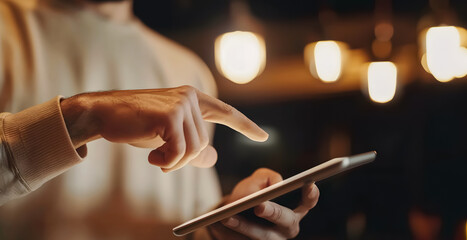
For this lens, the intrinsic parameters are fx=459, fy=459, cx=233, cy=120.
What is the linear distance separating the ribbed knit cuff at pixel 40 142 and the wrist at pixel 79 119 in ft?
0.04

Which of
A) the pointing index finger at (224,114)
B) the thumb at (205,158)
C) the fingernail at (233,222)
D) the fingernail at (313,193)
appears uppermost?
the pointing index finger at (224,114)

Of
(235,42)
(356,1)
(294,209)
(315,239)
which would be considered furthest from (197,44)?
(294,209)

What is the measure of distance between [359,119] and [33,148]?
3.25 m

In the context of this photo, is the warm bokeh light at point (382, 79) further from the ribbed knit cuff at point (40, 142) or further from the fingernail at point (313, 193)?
the ribbed knit cuff at point (40, 142)

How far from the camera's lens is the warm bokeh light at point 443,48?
2092mm

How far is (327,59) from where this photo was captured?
241 centimetres

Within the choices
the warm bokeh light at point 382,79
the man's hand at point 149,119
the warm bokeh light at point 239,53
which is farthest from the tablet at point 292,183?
the warm bokeh light at point 382,79

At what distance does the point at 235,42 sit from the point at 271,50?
1430mm

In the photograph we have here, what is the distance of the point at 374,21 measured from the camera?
132 inches

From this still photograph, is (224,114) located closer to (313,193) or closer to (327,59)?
(313,193)

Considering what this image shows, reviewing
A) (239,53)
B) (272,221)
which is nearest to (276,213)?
(272,221)

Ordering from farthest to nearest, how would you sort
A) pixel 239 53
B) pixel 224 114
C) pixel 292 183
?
pixel 239 53 → pixel 224 114 → pixel 292 183

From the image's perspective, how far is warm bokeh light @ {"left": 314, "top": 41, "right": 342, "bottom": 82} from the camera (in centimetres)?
236

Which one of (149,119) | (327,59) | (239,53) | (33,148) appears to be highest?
(327,59)
